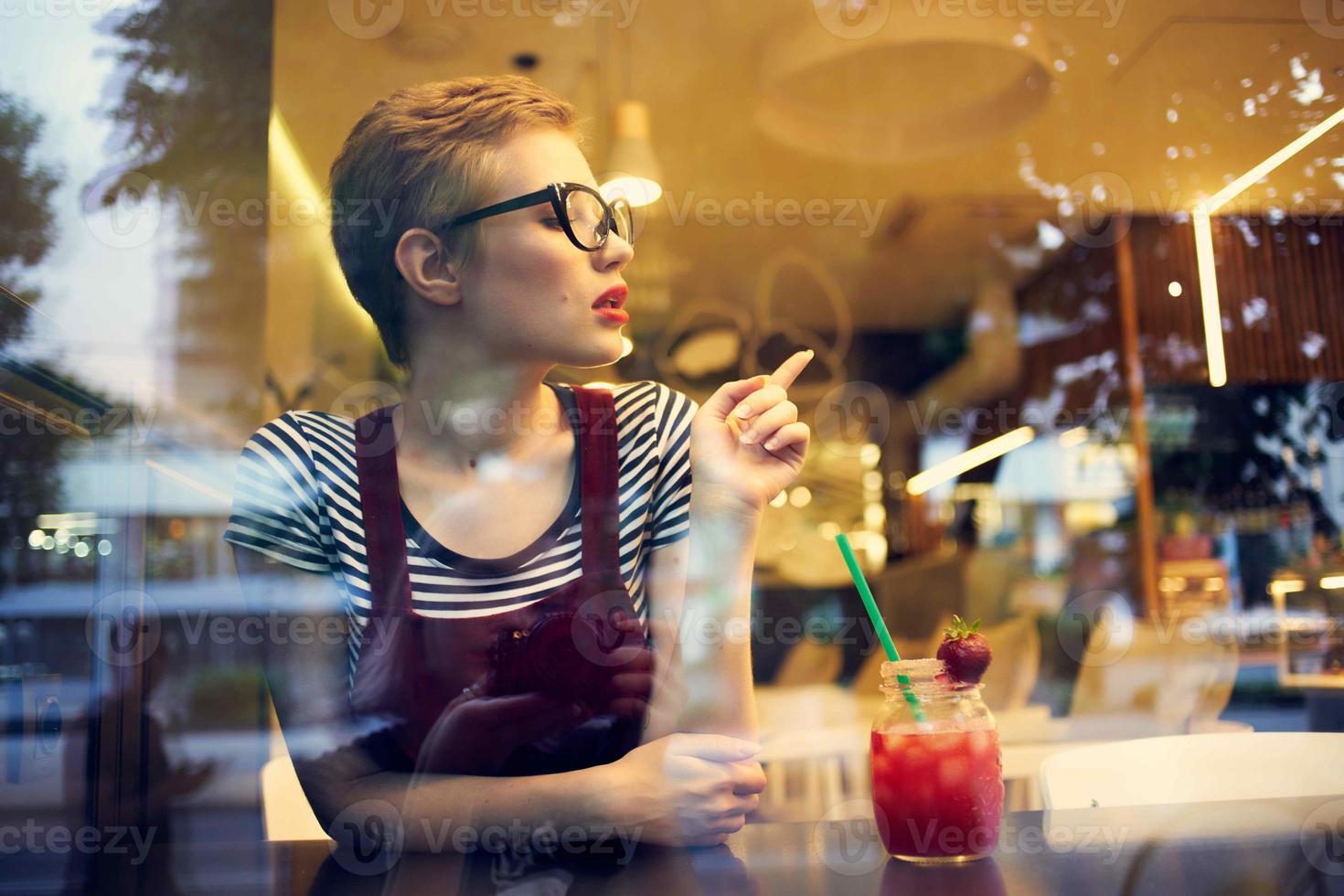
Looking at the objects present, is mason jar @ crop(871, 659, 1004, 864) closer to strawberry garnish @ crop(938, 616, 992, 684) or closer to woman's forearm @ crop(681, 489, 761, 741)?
strawberry garnish @ crop(938, 616, 992, 684)

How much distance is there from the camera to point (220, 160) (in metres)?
1.46

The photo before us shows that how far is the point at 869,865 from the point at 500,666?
1.34ft

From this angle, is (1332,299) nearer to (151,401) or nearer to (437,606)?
(437,606)

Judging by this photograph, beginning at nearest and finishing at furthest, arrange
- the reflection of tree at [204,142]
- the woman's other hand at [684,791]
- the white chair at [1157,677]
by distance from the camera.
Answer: the woman's other hand at [684,791]
the reflection of tree at [204,142]
the white chair at [1157,677]

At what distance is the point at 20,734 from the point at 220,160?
0.79 meters

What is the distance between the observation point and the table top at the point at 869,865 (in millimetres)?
742

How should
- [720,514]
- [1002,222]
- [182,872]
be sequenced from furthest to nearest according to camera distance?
[1002,222]
[720,514]
[182,872]

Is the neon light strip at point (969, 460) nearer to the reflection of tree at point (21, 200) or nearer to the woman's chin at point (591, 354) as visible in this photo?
the woman's chin at point (591, 354)

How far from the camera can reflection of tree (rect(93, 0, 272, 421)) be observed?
4.45 feet

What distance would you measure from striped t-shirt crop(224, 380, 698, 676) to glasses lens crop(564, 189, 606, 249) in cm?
16

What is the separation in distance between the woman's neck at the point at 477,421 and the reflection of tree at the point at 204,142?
488mm

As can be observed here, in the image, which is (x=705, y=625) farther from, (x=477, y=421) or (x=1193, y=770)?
(x=1193, y=770)

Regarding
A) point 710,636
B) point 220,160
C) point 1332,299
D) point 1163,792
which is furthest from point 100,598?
point 1332,299

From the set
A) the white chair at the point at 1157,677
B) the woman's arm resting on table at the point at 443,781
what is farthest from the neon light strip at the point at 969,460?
the woman's arm resting on table at the point at 443,781
